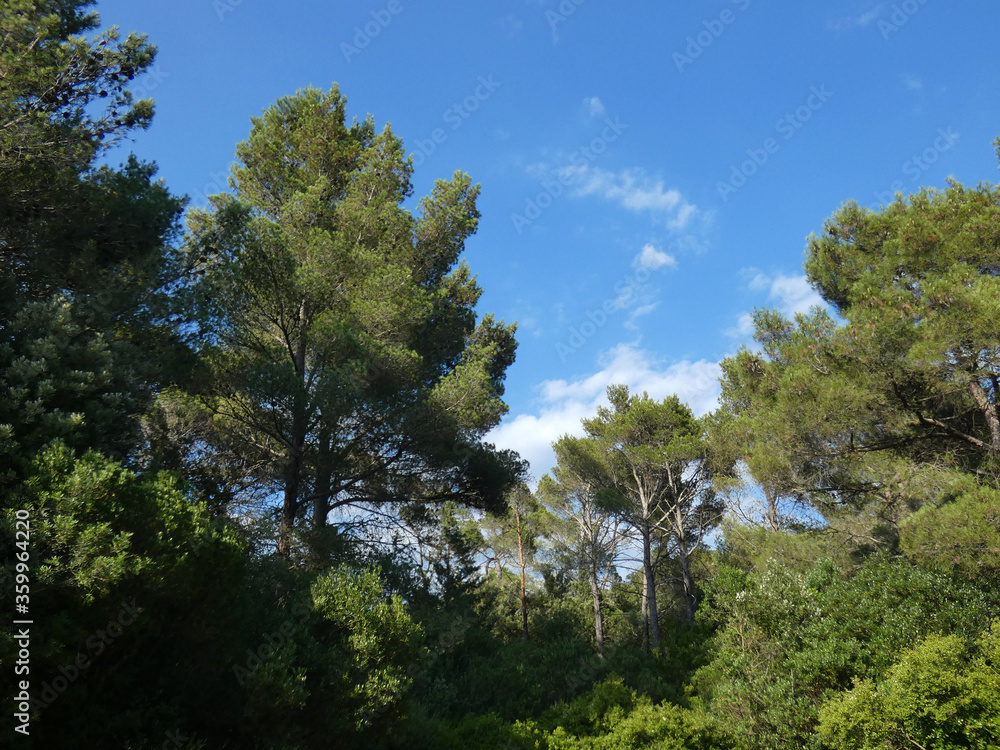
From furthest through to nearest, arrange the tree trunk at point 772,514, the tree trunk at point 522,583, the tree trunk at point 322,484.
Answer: the tree trunk at point 522,583
the tree trunk at point 772,514
the tree trunk at point 322,484

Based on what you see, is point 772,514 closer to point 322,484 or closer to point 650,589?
point 650,589

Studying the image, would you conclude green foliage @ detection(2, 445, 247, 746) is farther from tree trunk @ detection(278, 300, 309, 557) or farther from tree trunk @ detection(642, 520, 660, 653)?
tree trunk @ detection(642, 520, 660, 653)

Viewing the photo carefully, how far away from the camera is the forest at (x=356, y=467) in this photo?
683cm

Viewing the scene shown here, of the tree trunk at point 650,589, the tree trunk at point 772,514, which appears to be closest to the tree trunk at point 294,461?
the tree trunk at point 772,514

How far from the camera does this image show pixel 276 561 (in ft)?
33.5

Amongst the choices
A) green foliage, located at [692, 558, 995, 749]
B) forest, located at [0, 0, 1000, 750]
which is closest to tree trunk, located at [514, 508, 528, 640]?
forest, located at [0, 0, 1000, 750]

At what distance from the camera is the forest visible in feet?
22.4

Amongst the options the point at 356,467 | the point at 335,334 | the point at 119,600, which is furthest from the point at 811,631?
the point at 119,600

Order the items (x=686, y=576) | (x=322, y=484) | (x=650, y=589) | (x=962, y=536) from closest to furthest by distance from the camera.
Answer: (x=962, y=536) < (x=322, y=484) < (x=650, y=589) < (x=686, y=576)

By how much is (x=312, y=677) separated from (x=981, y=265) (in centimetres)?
1492

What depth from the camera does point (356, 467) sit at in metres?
13.9

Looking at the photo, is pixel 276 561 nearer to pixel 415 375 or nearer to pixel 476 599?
pixel 415 375

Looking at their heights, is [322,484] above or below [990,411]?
above

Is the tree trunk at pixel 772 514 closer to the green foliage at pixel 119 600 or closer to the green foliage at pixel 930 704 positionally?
the green foliage at pixel 930 704
